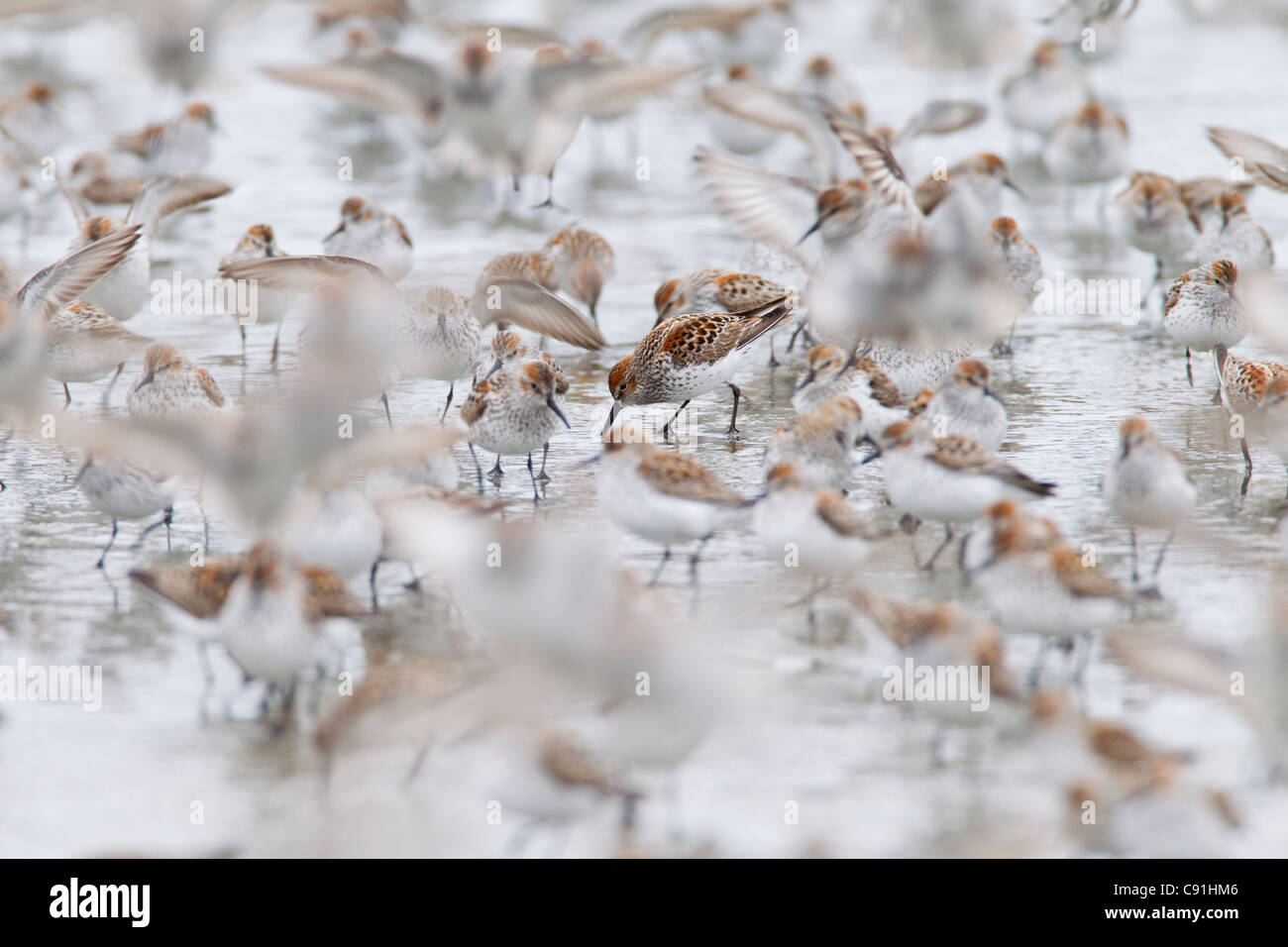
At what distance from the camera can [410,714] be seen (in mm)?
5492

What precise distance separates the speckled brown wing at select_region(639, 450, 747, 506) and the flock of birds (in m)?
0.02

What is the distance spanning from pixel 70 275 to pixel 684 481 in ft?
13.2

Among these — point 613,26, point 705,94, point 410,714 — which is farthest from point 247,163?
point 410,714

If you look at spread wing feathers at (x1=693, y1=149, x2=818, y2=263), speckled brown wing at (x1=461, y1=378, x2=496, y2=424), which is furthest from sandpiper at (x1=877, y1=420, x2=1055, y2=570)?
spread wing feathers at (x1=693, y1=149, x2=818, y2=263)

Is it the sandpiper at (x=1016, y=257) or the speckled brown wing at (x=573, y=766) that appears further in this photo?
the sandpiper at (x=1016, y=257)

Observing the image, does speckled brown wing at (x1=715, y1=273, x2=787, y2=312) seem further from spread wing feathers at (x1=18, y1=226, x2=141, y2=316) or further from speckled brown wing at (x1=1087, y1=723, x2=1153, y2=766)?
speckled brown wing at (x1=1087, y1=723, x2=1153, y2=766)

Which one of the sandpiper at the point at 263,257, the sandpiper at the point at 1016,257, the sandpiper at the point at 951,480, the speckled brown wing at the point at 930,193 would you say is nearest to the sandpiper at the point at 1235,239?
the sandpiper at the point at 1016,257

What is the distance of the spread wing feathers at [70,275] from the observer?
357 inches

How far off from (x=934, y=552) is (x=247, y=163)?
11568mm

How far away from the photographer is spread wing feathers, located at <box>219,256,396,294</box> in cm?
952

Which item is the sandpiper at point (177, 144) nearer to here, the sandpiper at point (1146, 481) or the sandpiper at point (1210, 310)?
the sandpiper at point (1210, 310)

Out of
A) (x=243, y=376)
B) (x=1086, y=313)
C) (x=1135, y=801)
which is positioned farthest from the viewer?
(x=1086, y=313)

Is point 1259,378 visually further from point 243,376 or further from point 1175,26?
point 1175,26

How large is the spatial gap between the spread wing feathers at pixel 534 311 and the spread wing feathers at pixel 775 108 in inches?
107
